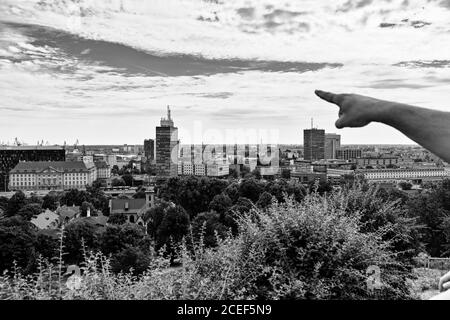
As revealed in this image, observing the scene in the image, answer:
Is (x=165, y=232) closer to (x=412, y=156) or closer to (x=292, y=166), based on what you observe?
(x=292, y=166)

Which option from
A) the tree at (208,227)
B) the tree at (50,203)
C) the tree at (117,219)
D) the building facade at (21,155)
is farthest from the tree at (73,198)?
the tree at (208,227)

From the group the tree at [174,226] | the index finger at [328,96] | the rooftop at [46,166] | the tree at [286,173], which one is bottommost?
the tree at [174,226]

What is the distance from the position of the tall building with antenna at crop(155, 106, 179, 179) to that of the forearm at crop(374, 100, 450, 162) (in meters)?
56.8

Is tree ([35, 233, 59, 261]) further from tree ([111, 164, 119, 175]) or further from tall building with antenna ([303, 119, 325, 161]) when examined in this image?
tall building with antenna ([303, 119, 325, 161])

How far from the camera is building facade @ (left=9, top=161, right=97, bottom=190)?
4794 centimetres

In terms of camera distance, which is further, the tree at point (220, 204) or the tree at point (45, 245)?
the tree at point (220, 204)

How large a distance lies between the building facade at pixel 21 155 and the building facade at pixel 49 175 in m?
0.85

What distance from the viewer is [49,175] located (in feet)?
A: 166

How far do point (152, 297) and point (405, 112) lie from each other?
Result: 192cm

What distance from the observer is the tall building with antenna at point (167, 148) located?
60.0 m

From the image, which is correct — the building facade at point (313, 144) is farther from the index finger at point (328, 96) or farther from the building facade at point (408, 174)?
the index finger at point (328, 96)

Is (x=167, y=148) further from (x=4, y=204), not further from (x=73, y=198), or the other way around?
(x=4, y=204)

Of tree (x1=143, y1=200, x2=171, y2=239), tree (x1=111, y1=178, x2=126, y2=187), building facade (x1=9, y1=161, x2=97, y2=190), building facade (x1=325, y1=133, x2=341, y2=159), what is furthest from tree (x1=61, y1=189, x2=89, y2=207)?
building facade (x1=325, y1=133, x2=341, y2=159)
